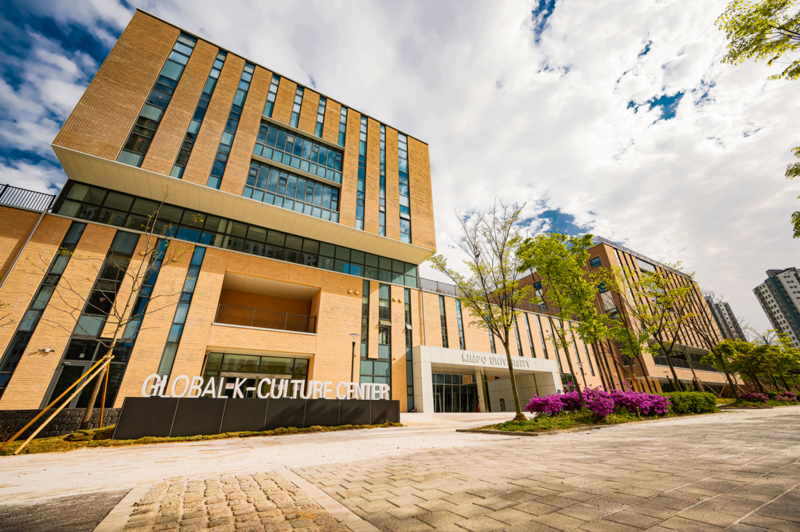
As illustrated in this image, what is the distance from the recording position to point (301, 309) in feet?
84.3

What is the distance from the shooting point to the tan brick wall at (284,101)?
25.6 m

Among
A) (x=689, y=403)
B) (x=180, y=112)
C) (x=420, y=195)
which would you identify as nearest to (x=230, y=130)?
(x=180, y=112)

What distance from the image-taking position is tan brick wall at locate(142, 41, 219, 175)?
64.0 ft

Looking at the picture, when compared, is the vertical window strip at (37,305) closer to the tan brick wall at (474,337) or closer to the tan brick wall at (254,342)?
the tan brick wall at (254,342)

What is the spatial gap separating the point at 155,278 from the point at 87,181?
8027 millimetres

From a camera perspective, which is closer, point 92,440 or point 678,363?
point 92,440

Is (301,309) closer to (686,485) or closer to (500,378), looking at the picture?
(500,378)

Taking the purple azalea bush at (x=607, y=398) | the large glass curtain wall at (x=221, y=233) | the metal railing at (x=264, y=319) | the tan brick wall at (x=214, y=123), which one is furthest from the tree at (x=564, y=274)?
the tan brick wall at (x=214, y=123)

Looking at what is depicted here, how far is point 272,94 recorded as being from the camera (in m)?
26.3

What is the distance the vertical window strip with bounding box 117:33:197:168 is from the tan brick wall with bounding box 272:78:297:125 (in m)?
6.87

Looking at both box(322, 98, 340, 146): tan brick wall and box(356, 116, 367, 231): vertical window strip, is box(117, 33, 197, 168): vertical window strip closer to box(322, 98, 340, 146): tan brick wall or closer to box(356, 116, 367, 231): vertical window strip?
box(322, 98, 340, 146): tan brick wall

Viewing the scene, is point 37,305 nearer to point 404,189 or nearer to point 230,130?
point 230,130

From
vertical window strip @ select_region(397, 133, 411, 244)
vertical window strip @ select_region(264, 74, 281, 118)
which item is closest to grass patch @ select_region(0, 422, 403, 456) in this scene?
vertical window strip @ select_region(397, 133, 411, 244)

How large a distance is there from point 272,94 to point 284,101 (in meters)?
1.17
